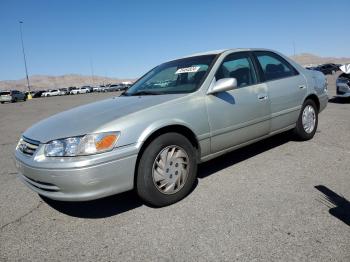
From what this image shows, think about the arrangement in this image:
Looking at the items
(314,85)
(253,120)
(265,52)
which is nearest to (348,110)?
(314,85)

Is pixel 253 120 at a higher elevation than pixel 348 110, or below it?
higher

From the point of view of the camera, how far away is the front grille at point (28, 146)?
3.27 metres

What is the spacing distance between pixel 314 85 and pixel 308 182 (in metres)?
2.34

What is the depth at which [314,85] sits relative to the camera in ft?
18.1

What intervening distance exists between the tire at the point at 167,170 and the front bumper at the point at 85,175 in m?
0.14

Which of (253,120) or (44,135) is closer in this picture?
(44,135)

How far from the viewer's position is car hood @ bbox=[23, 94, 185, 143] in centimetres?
314

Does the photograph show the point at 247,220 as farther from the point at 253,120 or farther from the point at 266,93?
the point at 266,93

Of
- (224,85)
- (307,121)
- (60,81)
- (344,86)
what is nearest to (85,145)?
(224,85)

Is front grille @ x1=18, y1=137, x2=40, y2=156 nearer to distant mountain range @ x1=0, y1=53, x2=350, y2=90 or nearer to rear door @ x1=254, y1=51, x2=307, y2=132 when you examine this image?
rear door @ x1=254, y1=51, x2=307, y2=132

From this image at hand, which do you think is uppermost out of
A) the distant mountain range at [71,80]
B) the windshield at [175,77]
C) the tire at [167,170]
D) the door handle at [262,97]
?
the distant mountain range at [71,80]

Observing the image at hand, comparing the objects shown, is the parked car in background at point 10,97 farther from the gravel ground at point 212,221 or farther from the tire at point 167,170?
the tire at point 167,170

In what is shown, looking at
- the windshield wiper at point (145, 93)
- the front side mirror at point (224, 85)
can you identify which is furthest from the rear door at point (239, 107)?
the windshield wiper at point (145, 93)

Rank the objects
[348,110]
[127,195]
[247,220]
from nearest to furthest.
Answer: [247,220] < [127,195] < [348,110]
